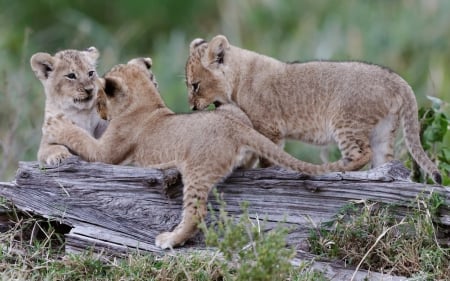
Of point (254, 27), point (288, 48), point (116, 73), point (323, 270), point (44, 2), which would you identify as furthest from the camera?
point (44, 2)

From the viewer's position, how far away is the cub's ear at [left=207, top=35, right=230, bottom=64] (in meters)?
8.74

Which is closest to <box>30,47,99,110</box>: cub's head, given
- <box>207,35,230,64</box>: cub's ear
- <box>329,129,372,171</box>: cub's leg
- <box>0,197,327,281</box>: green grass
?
<box>207,35,230,64</box>: cub's ear

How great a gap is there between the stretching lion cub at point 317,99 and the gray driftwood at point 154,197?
29 cm

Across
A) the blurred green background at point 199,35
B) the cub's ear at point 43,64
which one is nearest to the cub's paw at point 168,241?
the cub's ear at point 43,64

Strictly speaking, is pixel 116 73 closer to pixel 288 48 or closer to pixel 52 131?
pixel 52 131

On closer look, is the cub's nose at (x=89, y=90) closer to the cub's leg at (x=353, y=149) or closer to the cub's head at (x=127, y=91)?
the cub's head at (x=127, y=91)

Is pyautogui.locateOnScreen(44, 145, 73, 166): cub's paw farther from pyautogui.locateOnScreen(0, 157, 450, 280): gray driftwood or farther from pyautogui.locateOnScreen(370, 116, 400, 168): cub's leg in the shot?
pyautogui.locateOnScreen(370, 116, 400, 168): cub's leg

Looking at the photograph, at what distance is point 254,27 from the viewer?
15.3m

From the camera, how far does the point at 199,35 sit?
59.1ft

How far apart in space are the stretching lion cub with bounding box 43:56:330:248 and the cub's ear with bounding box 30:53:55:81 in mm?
430

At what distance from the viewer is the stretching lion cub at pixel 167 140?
7.52 m

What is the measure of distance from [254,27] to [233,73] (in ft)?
21.8

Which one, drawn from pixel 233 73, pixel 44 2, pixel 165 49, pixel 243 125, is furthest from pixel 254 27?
pixel 243 125

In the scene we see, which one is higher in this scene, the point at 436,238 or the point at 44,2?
the point at 44,2
